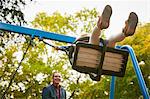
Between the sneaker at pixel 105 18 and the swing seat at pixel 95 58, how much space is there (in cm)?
24

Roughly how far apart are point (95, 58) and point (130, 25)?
20.0 inches

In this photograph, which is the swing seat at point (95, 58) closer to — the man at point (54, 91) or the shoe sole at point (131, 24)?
the shoe sole at point (131, 24)

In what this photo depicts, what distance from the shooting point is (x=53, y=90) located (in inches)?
195

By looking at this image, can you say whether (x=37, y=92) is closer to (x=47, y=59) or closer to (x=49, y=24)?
(x=47, y=59)

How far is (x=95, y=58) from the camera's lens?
370cm

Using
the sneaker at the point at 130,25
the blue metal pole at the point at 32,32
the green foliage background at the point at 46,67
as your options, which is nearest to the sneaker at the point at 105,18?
the sneaker at the point at 130,25

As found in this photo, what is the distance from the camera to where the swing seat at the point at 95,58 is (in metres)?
3.66

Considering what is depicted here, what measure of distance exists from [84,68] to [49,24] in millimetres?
19353

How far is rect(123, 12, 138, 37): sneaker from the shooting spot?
364 centimetres

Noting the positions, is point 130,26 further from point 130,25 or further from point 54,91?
point 54,91

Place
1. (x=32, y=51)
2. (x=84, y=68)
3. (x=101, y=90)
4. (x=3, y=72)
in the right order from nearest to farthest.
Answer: (x=84, y=68) → (x=101, y=90) → (x=3, y=72) → (x=32, y=51)

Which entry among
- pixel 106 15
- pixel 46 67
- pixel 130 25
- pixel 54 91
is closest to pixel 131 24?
pixel 130 25

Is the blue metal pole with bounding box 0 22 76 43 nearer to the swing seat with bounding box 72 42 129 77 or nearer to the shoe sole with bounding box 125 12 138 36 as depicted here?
the swing seat with bounding box 72 42 129 77

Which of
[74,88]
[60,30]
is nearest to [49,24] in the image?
[60,30]
